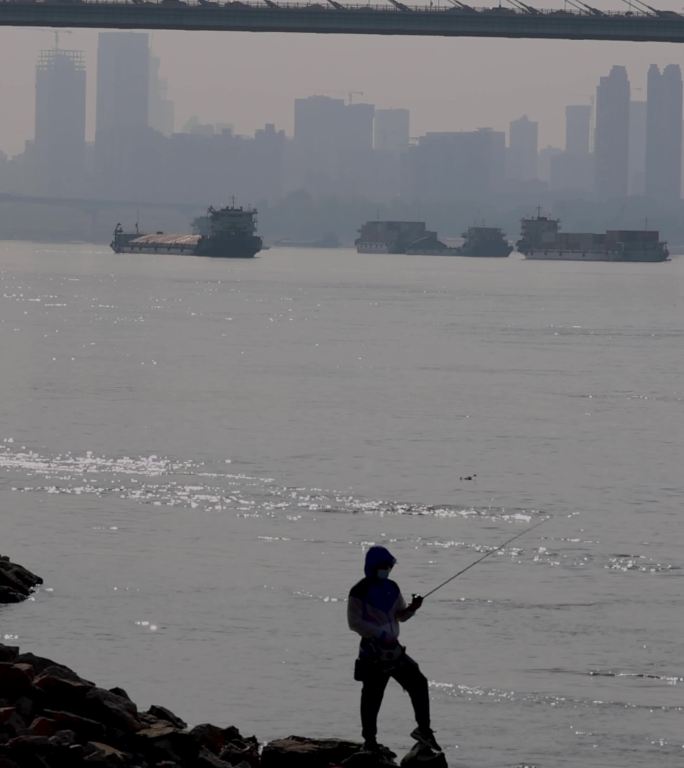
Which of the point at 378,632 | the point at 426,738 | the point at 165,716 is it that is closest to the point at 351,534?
the point at 165,716

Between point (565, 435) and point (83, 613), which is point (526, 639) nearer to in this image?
point (83, 613)

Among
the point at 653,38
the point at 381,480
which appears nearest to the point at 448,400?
the point at 381,480

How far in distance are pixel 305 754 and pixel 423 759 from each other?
0.60 meters

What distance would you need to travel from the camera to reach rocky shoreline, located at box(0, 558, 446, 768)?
31.9 ft

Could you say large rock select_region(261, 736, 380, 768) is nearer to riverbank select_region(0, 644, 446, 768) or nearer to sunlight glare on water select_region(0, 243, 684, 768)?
riverbank select_region(0, 644, 446, 768)

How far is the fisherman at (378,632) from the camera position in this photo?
1040 cm

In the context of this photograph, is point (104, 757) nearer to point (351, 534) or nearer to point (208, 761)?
point (208, 761)

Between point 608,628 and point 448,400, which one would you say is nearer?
point 608,628

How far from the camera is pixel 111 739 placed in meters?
10.2

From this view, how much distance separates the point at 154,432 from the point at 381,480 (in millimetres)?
5977

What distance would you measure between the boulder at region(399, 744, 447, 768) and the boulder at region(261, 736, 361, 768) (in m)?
0.26

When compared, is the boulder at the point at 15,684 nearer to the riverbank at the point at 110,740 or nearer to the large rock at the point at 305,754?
the riverbank at the point at 110,740

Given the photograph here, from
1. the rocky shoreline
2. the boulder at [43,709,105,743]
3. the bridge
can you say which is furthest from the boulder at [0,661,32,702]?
the bridge

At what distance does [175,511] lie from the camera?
2045 cm
